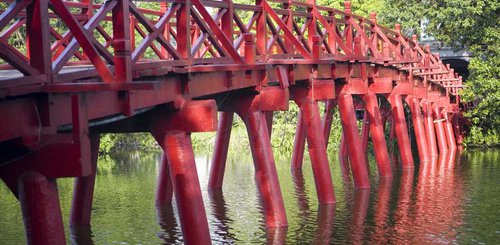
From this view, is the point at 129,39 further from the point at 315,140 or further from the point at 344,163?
the point at 344,163

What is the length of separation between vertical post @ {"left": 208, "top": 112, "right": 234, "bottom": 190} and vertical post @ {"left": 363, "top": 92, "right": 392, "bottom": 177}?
14.2ft

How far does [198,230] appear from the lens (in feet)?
41.8

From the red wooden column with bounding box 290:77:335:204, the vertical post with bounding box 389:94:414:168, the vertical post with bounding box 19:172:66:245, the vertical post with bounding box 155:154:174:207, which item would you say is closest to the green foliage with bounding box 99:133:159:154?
the vertical post with bounding box 389:94:414:168

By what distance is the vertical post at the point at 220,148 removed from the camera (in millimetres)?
23438

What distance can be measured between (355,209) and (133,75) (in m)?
11.3

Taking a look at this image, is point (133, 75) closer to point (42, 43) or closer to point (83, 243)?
point (42, 43)

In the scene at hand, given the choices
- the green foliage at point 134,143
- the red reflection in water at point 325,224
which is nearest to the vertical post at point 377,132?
the red reflection in water at point 325,224

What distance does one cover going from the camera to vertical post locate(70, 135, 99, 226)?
1847 cm

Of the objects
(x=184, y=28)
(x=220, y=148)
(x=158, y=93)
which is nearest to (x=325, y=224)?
(x=220, y=148)

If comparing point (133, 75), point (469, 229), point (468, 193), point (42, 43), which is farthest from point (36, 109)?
point (468, 193)

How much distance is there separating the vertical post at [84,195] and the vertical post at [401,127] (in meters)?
13.3

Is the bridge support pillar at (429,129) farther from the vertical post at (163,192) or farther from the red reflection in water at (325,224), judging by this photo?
the vertical post at (163,192)

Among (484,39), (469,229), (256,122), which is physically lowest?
(469,229)

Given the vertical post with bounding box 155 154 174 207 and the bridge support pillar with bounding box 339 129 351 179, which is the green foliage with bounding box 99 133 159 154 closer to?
the bridge support pillar with bounding box 339 129 351 179
